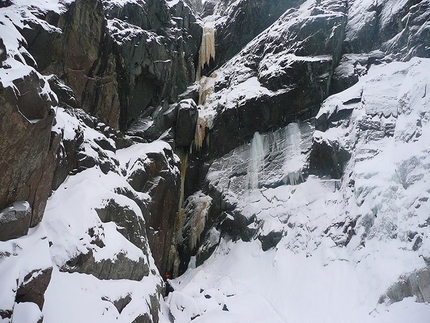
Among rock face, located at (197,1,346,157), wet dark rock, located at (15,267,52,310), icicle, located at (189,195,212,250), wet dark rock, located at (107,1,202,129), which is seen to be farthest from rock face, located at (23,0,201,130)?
wet dark rock, located at (15,267,52,310)

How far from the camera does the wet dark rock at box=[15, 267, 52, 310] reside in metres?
8.37

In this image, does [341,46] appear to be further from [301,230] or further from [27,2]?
[27,2]

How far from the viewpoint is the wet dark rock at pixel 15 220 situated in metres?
8.74

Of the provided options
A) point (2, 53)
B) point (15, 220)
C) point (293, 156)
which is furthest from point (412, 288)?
point (2, 53)

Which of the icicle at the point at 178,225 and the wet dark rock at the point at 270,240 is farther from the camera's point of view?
the icicle at the point at 178,225

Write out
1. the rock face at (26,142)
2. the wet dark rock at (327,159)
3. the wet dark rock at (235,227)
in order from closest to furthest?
the rock face at (26,142), the wet dark rock at (327,159), the wet dark rock at (235,227)

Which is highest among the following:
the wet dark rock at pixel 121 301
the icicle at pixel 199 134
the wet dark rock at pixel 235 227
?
the icicle at pixel 199 134

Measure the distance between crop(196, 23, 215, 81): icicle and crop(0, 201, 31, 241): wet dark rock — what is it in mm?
26208

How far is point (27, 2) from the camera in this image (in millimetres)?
18969

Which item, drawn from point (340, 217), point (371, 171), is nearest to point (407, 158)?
point (371, 171)

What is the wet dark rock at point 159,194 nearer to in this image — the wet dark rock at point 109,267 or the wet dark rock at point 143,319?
the wet dark rock at point 109,267

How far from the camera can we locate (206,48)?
3484cm

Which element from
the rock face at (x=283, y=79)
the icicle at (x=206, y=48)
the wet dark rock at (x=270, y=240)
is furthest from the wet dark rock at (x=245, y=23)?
the wet dark rock at (x=270, y=240)

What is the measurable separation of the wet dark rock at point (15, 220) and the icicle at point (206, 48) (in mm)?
26208
